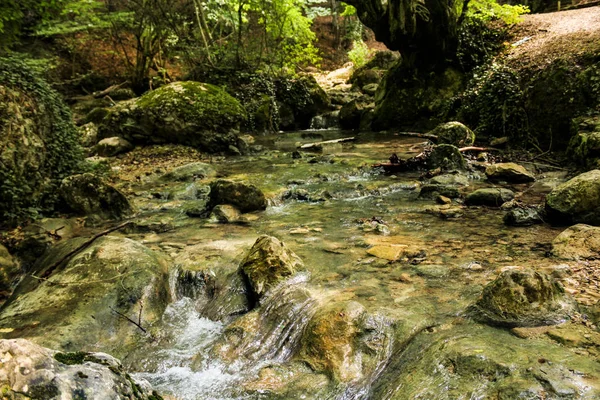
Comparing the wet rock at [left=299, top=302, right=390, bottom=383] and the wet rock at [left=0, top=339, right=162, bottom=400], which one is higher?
the wet rock at [left=0, top=339, right=162, bottom=400]

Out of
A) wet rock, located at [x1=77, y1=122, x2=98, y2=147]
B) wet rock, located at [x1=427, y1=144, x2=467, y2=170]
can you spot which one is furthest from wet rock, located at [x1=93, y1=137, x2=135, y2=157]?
wet rock, located at [x1=427, y1=144, x2=467, y2=170]

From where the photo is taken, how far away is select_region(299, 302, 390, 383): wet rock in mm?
2654

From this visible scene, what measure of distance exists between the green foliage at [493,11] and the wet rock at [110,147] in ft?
35.3

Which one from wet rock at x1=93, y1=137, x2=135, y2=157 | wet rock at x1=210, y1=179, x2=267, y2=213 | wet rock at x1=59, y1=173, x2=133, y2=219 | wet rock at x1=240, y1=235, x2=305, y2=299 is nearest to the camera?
wet rock at x1=240, y1=235, x2=305, y2=299

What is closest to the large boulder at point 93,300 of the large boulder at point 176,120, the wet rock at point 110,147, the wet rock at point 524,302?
the wet rock at point 524,302

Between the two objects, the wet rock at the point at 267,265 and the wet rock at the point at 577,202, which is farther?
the wet rock at the point at 577,202

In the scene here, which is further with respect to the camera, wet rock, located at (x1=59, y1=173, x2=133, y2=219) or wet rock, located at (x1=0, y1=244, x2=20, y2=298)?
wet rock, located at (x1=59, y1=173, x2=133, y2=219)

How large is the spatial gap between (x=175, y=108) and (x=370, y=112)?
7.06 m

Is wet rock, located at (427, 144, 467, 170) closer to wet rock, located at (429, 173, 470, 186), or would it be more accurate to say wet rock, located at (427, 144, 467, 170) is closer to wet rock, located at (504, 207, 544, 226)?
wet rock, located at (429, 173, 470, 186)

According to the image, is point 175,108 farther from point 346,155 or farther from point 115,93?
point 115,93

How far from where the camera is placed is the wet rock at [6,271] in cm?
421

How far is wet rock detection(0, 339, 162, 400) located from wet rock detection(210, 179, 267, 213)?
4.64 meters

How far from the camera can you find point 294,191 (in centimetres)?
699

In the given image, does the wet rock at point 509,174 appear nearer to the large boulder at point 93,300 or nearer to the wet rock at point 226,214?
the wet rock at point 226,214
